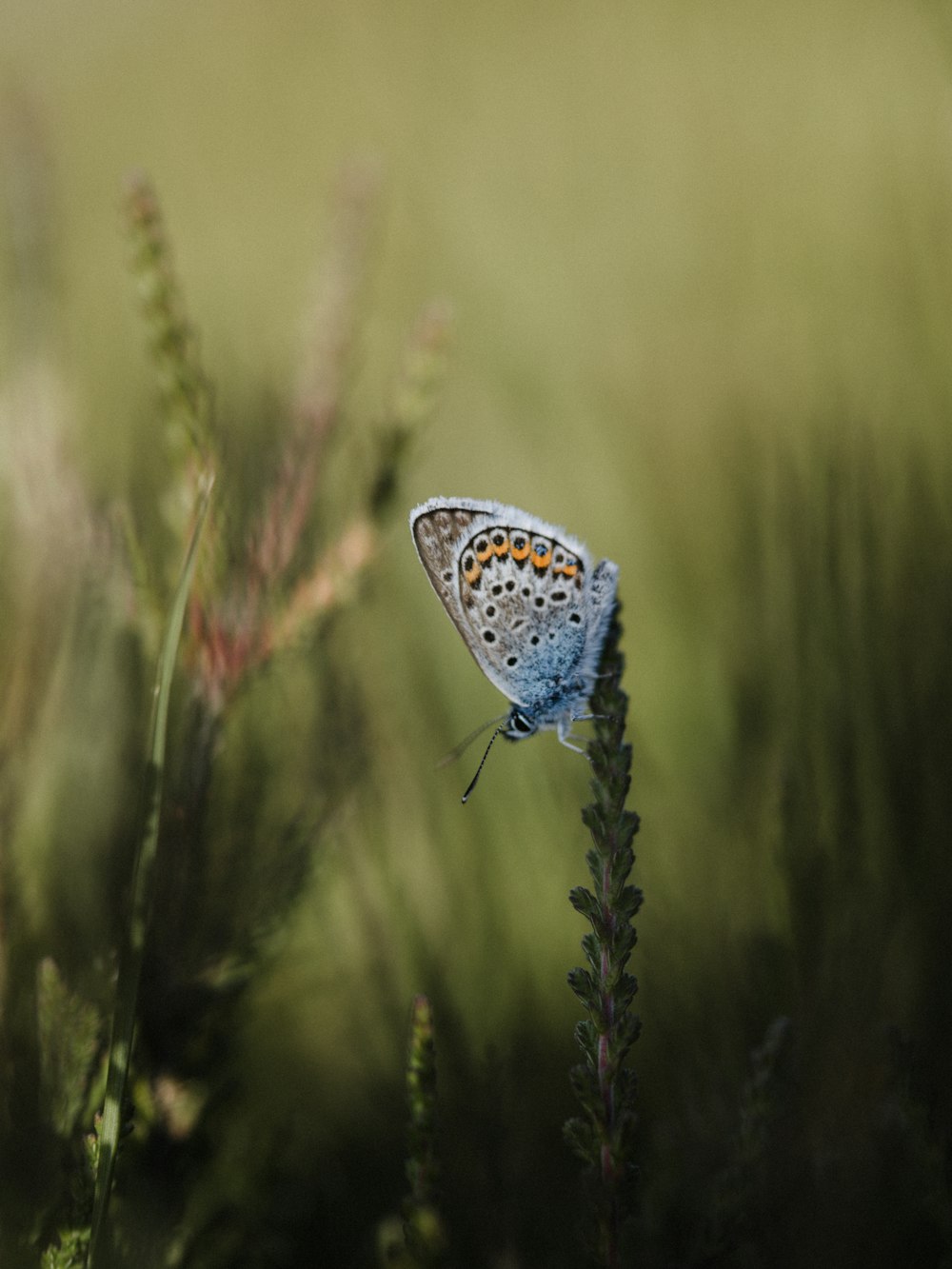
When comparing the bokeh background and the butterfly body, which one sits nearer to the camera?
the bokeh background

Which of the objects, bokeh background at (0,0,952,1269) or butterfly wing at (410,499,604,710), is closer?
bokeh background at (0,0,952,1269)

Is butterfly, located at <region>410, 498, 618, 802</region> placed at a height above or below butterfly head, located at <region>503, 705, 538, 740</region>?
above

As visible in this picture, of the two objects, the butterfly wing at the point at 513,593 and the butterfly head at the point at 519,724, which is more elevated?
the butterfly wing at the point at 513,593

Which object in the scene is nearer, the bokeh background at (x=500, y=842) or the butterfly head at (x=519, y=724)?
the bokeh background at (x=500, y=842)

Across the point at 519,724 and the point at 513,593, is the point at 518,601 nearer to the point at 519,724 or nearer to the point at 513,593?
the point at 513,593

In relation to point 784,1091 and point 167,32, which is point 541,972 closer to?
point 784,1091

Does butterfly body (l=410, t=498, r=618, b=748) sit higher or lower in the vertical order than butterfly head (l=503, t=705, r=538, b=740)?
higher

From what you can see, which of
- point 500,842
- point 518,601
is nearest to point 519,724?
point 518,601
